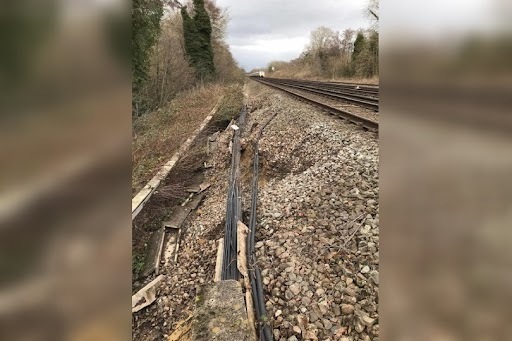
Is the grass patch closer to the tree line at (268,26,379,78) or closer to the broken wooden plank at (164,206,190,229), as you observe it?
the broken wooden plank at (164,206,190,229)

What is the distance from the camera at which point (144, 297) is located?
3.71 m

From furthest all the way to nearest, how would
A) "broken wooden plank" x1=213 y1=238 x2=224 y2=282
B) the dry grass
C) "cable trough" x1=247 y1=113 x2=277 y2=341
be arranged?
the dry grass, "broken wooden plank" x1=213 y1=238 x2=224 y2=282, "cable trough" x1=247 y1=113 x2=277 y2=341

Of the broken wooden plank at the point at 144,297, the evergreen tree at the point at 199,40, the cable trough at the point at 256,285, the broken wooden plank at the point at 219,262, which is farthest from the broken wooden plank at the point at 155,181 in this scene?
the evergreen tree at the point at 199,40

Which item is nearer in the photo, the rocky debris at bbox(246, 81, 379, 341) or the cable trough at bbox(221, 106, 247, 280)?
the rocky debris at bbox(246, 81, 379, 341)

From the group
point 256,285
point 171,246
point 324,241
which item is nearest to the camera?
point 256,285

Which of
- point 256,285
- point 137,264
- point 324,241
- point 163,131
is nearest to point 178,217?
point 137,264

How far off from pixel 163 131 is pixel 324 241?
319 inches

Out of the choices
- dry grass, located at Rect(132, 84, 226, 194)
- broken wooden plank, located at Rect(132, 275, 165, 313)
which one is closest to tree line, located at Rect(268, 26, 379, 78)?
dry grass, located at Rect(132, 84, 226, 194)

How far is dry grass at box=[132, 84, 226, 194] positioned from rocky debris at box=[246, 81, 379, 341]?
118 inches

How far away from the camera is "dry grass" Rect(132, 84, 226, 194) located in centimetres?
732

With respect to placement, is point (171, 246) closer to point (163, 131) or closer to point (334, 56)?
point (163, 131)
